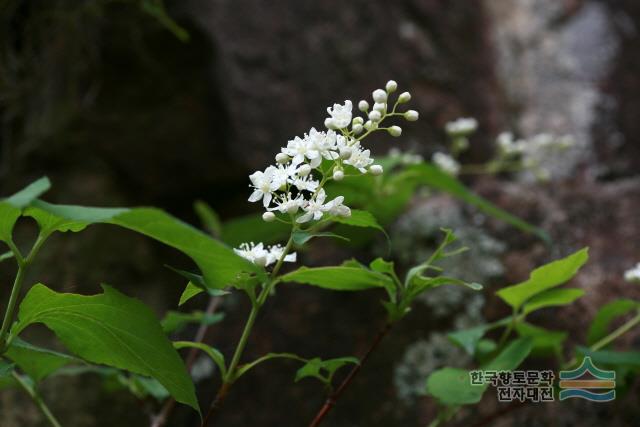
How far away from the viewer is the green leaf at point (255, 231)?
4.48 ft

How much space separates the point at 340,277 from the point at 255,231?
0.57m

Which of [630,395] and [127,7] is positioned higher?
[127,7]

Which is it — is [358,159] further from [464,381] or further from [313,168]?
[464,381]

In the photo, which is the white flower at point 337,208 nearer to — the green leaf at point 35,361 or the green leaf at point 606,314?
the green leaf at point 35,361

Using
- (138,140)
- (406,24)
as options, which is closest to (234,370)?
(138,140)

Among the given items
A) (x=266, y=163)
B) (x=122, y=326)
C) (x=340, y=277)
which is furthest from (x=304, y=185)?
(x=266, y=163)

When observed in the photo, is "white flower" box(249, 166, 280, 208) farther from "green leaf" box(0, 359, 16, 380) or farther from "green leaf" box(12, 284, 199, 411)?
"green leaf" box(0, 359, 16, 380)

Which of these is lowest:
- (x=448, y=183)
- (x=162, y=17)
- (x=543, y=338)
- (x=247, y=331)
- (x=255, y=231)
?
(x=247, y=331)

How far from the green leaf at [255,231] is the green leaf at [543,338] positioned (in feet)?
1.70

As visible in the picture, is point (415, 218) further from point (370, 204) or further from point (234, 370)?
point (234, 370)

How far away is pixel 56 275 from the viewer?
153cm

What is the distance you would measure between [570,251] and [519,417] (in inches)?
16.4

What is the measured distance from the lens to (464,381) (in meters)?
0.95

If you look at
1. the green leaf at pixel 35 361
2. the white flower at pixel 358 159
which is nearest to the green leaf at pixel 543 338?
the white flower at pixel 358 159
